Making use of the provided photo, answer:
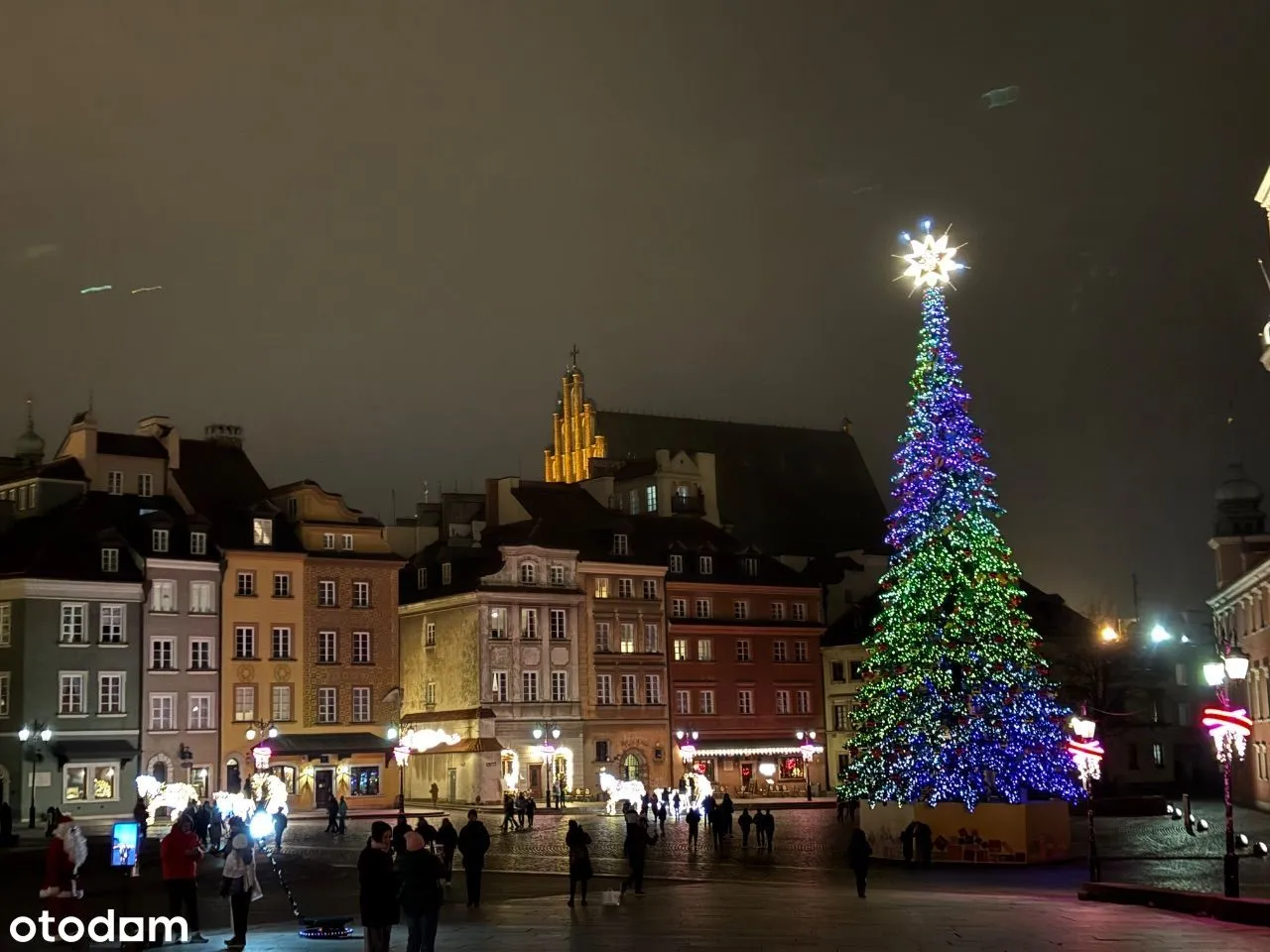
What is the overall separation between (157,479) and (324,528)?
7562 millimetres

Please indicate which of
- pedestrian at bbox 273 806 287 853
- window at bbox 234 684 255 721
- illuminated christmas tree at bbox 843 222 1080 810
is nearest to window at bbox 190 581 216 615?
window at bbox 234 684 255 721

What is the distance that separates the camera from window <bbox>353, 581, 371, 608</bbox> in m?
75.0

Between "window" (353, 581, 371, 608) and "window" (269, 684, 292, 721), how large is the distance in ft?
16.9

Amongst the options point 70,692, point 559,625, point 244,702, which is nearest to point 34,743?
point 70,692

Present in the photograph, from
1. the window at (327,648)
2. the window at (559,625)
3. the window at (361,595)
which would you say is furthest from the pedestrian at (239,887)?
the window at (559,625)

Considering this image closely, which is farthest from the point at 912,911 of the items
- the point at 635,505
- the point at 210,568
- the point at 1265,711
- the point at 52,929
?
the point at 635,505

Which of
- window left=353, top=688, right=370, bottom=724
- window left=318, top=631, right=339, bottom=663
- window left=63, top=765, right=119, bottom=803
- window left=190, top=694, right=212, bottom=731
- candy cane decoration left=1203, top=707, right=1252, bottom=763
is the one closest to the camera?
candy cane decoration left=1203, top=707, right=1252, bottom=763

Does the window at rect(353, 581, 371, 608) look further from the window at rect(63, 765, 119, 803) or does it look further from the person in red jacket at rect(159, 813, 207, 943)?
the person in red jacket at rect(159, 813, 207, 943)

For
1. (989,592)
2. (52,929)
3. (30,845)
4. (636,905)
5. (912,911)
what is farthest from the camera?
(30,845)

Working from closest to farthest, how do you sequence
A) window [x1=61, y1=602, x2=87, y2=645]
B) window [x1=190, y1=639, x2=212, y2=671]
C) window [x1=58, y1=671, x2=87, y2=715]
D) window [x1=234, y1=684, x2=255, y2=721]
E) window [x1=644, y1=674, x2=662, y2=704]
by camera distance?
1. window [x1=58, y1=671, x2=87, y2=715]
2. window [x1=61, y1=602, x2=87, y2=645]
3. window [x1=190, y1=639, x2=212, y2=671]
4. window [x1=234, y1=684, x2=255, y2=721]
5. window [x1=644, y1=674, x2=662, y2=704]

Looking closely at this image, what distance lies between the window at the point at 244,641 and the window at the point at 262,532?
3.71m

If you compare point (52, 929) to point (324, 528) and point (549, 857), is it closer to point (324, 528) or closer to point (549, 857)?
point (549, 857)

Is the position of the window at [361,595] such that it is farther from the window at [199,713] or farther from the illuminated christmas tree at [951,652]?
the illuminated christmas tree at [951,652]

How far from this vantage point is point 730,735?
8488 centimetres
